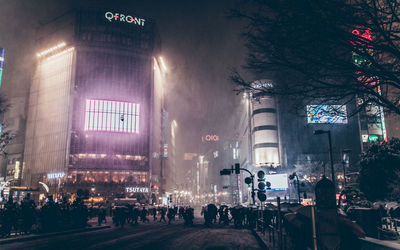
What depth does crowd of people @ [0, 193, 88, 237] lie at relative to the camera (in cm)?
1619

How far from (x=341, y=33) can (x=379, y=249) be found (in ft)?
25.6

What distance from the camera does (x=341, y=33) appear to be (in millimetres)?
7660

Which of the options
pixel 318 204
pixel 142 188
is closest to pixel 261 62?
pixel 318 204

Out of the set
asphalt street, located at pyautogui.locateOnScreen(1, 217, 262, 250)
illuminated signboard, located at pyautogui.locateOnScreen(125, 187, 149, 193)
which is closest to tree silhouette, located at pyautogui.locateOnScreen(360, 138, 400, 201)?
asphalt street, located at pyautogui.locateOnScreen(1, 217, 262, 250)

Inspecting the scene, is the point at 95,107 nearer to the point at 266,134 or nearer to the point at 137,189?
the point at 137,189

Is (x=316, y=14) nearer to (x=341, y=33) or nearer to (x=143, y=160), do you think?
(x=341, y=33)

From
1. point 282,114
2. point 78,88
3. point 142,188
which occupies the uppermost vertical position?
point 78,88

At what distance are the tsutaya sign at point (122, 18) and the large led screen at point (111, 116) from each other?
25.4m

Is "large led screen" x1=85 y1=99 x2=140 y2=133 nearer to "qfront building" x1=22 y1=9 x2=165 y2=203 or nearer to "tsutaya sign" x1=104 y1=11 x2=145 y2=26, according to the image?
"qfront building" x1=22 y1=9 x2=165 y2=203

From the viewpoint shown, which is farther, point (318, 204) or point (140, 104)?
point (140, 104)

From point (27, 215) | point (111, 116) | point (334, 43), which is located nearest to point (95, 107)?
point (111, 116)

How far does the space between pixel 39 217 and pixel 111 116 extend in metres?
67.3

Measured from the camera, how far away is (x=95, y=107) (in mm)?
83312

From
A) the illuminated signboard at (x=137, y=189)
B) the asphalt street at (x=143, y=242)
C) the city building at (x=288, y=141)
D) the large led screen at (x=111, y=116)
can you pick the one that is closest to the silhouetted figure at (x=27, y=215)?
the asphalt street at (x=143, y=242)
